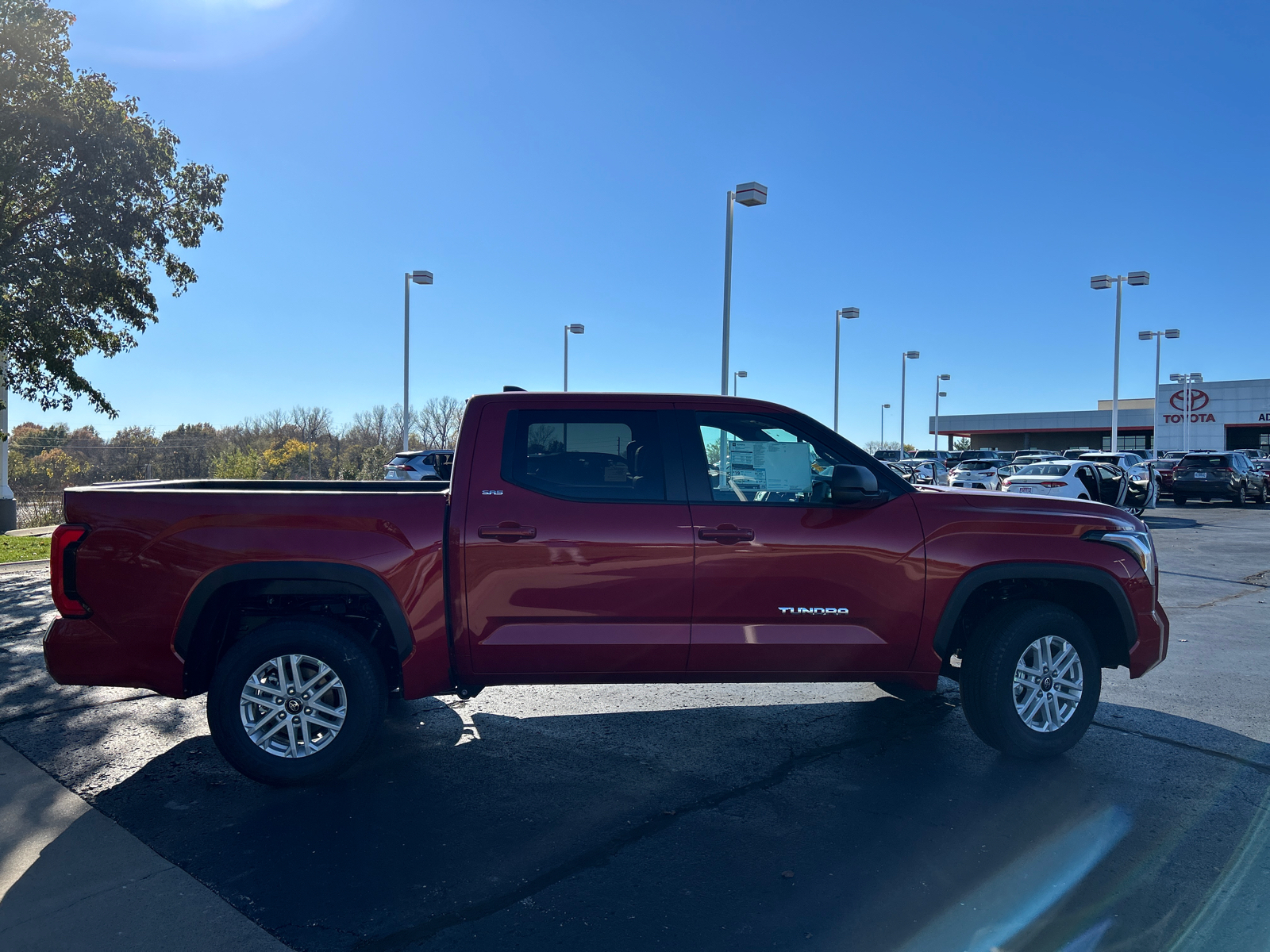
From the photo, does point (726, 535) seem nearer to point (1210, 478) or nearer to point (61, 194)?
point (61, 194)

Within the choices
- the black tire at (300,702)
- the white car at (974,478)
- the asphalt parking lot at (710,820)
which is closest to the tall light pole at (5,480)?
the asphalt parking lot at (710,820)

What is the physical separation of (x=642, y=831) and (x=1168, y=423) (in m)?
63.3

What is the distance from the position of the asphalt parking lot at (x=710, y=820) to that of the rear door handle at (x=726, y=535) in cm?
123

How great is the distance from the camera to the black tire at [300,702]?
4199mm

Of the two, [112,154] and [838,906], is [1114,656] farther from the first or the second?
[112,154]

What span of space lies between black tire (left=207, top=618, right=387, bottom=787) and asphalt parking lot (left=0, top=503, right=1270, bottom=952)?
0.49 ft

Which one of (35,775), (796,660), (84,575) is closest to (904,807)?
(796,660)

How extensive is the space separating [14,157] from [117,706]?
9.68 m

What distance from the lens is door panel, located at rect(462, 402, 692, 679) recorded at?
4273 millimetres

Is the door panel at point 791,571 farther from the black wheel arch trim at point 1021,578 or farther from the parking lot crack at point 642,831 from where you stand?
the parking lot crack at point 642,831

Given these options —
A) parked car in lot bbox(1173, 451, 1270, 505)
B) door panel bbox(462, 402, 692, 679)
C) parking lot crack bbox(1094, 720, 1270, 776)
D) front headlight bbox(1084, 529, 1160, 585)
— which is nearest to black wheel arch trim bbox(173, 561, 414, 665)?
door panel bbox(462, 402, 692, 679)

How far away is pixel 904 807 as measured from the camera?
13.3 ft

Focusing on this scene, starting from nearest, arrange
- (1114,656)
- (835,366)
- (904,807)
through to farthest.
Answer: (904,807), (1114,656), (835,366)

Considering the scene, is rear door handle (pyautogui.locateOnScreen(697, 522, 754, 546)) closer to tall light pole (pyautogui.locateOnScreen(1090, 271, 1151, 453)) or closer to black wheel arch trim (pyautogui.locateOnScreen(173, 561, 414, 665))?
black wheel arch trim (pyautogui.locateOnScreen(173, 561, 414, 665))
